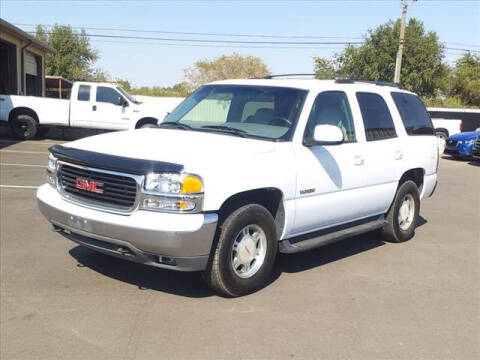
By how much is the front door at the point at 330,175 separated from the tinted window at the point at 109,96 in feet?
43.1

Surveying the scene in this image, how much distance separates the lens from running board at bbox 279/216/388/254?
504 cm

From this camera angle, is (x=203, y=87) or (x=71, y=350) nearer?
(x=71, y=350)

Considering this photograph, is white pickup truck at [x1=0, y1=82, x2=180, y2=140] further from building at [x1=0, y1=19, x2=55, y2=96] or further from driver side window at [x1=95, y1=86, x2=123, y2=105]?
building at [x1=0, y1=19, x2=55, y2=96]

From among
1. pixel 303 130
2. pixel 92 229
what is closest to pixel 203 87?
pixel 303 130

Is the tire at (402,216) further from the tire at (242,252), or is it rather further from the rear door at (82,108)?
the rear door at (82,108)

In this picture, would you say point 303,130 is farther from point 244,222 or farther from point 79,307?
point 79,307

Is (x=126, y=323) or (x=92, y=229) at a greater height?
(x=92, y=229)

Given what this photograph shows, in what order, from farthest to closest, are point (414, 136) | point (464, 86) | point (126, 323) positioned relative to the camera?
point (464, 86) < point (414, 136) < point (126, 323)

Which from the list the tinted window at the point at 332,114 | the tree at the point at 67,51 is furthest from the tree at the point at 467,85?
→ the tinted window at the point at 332,114

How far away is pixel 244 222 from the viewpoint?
177 inches

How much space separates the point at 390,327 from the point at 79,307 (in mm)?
2425

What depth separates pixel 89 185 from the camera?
14.4 feet

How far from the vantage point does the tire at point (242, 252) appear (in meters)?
4.40

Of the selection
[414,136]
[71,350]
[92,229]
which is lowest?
[71,350]
